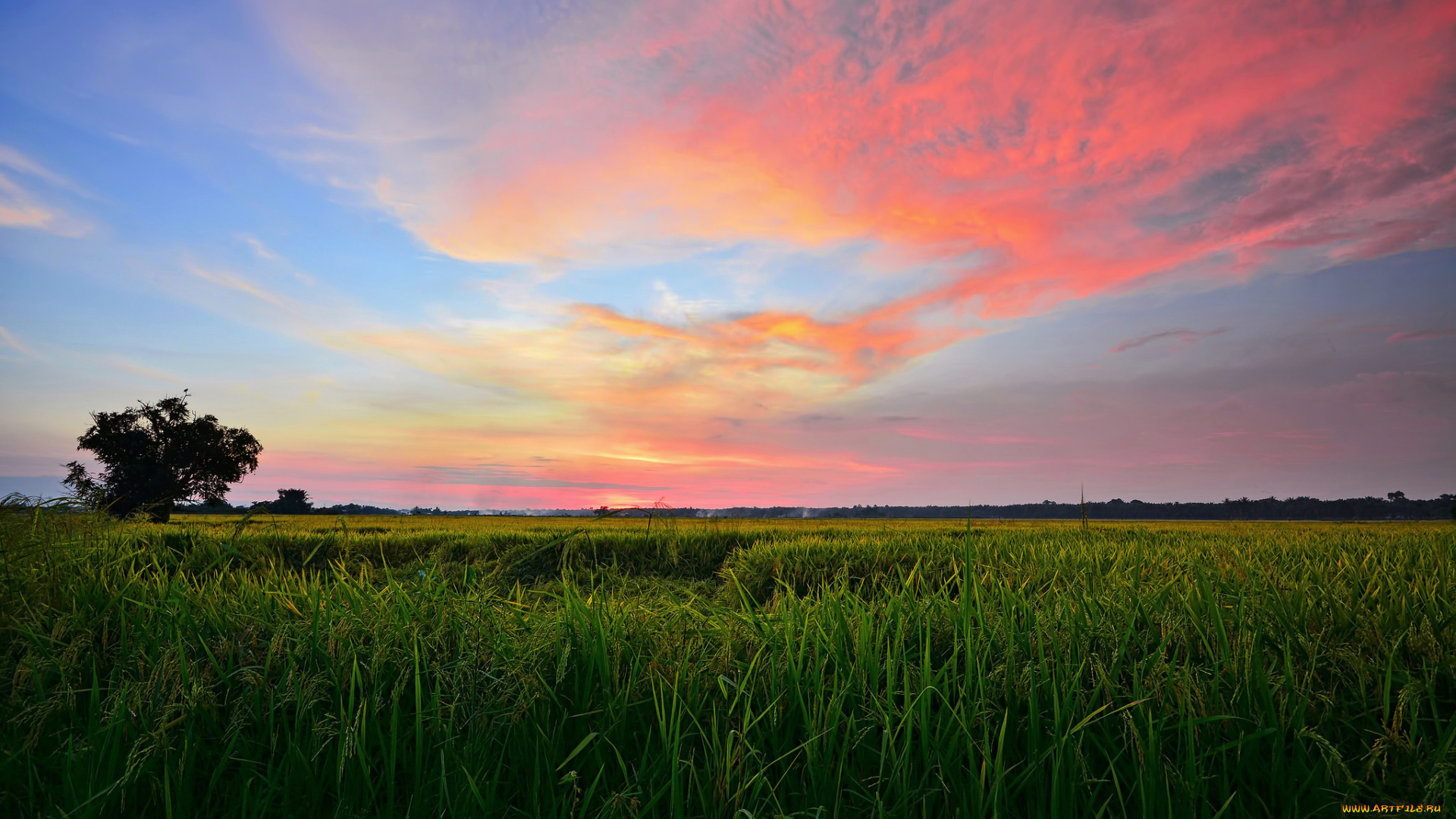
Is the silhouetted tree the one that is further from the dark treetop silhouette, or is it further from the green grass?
the green grass

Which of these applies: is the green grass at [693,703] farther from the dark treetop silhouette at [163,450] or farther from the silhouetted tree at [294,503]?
the silhouetted tree at [294,503]

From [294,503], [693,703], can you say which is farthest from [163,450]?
[693,703]

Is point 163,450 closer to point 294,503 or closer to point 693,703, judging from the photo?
point 294,503

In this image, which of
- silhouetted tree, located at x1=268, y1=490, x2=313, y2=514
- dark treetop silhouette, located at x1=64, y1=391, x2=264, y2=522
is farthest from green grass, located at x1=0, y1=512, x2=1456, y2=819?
silhouetted tree, located at x1=268, y1=490, x2=313, y2=514

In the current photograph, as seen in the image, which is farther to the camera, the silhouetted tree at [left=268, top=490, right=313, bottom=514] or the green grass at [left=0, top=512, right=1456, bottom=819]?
the silhouetted tree at [left=268, top=490, right=313, bottom=514]

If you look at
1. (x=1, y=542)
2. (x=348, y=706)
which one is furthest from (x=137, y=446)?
(x=348, y=706)

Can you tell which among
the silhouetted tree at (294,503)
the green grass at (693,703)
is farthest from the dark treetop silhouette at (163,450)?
the green grass at (693,703)

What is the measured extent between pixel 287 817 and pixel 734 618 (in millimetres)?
2102

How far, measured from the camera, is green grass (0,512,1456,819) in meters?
2.26

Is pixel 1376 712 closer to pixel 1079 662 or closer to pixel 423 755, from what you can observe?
pixel 1079 662

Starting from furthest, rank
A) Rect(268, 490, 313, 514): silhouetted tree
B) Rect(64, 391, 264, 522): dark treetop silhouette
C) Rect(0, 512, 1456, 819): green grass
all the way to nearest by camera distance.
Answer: Rect(268, 490, 313, 514): silhouetted tree < Rect(64, 391, 264, 522): dark treetop silhouette < Rect(0, 512, 1456, 819): green grass

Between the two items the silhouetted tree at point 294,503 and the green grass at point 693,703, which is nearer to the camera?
the green grass at point 693,703

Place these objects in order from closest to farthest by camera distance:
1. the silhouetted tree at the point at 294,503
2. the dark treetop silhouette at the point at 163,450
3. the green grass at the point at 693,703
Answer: the green grass at the point at 693,703
the dark treetop silhouette at the point at 163,450
the silhouetted tree at the point at 294,503

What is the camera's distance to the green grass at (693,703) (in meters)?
2.26
